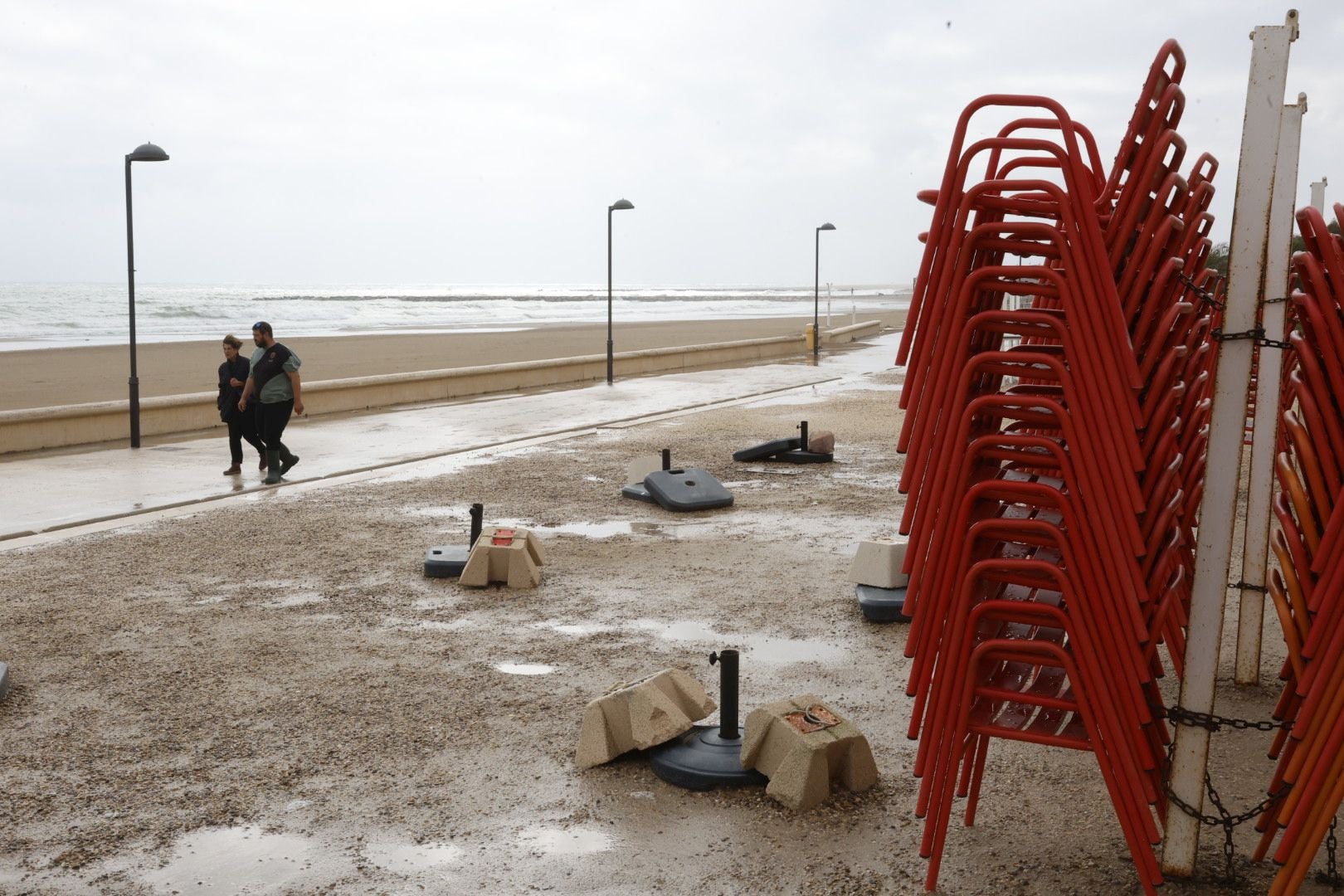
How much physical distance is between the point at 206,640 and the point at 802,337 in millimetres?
39270

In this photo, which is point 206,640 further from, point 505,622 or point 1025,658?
point 1025,658

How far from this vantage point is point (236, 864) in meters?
4.95

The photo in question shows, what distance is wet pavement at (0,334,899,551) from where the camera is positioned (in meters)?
13.3

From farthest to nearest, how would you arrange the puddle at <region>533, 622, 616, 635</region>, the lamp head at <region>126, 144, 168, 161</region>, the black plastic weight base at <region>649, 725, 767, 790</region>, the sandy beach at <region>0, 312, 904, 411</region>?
1. the sandy beach at <region>0, 312, 904, 411</region>
2. the lamp head at <region>126, 144, 168, 161</region>
3. the puddle at <region>533, 622, 616, 635</region>
4. the black plastic weight base at <region>649, 725, 767, 790</region>

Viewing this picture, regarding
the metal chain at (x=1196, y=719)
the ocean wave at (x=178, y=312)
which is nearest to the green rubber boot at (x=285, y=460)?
the metal chain at (x=1196, y=719)

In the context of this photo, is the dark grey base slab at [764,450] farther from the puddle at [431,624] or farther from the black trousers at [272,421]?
the puddle at [431,624]

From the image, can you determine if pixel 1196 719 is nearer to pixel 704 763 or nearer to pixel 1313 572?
pixel 1313 572

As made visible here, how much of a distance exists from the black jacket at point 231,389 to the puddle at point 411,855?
37.5 feet

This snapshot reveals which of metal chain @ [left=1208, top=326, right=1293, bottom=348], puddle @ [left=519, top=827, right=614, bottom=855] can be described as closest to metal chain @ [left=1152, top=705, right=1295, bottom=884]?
metal chain @ [left=1208, top=326, right=1293, bottom=348]

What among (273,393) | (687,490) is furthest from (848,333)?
(687,490)

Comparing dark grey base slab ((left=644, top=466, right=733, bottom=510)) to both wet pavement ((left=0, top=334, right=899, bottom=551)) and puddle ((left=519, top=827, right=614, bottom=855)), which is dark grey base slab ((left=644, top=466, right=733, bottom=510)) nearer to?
wet pavement ((left=0, top=334, right=899, bottom=551))

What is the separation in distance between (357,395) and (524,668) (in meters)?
17.5

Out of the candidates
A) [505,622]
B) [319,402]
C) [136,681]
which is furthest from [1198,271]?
[319,402]

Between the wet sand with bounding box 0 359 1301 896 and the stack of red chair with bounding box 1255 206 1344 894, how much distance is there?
1.94ft
